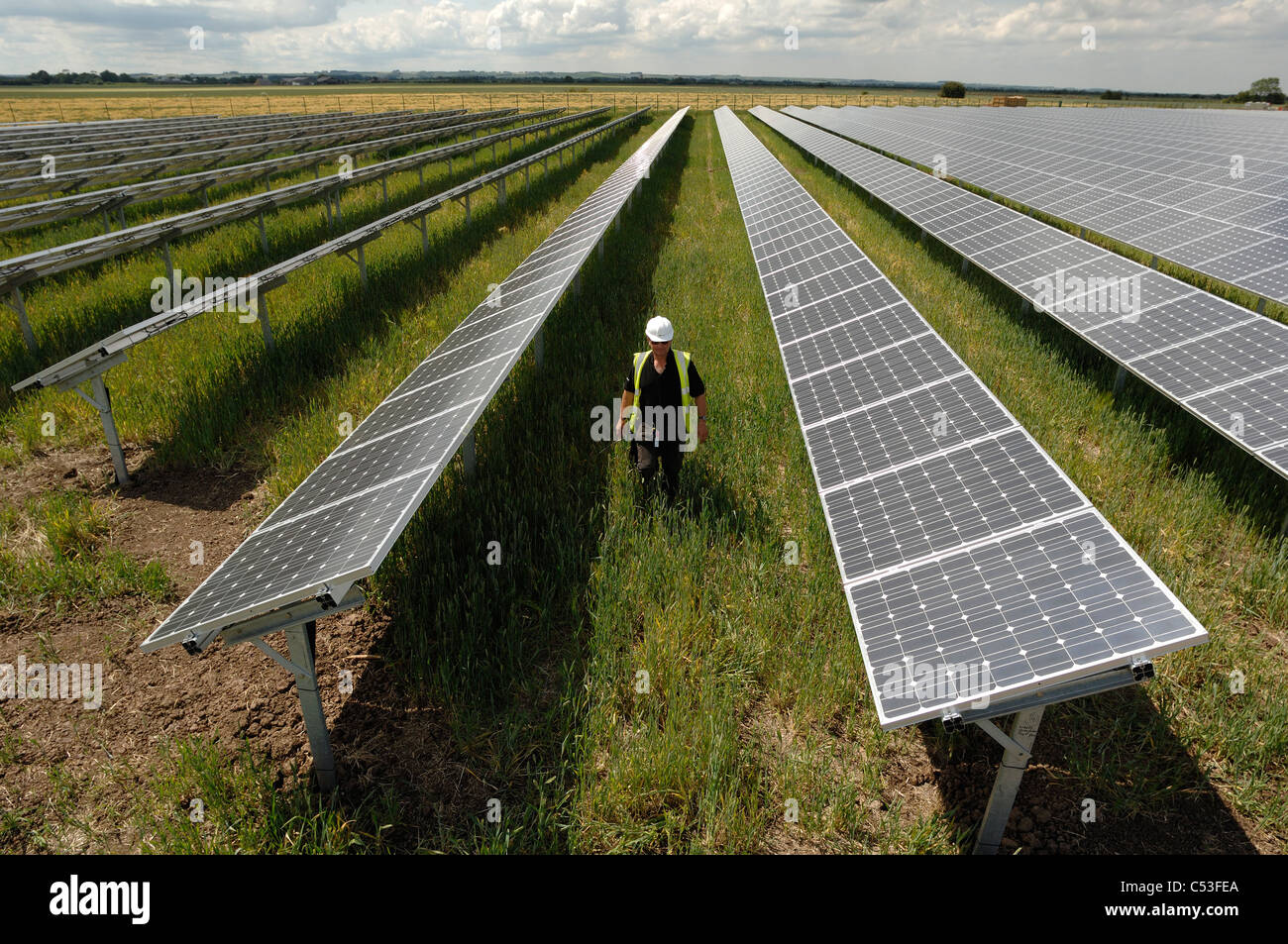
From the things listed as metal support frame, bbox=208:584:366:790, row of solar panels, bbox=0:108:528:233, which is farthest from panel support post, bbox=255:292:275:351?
metal support frame, bbox=208:584:366:790

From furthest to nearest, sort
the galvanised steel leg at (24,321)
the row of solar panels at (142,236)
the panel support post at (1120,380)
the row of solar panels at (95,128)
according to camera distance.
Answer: the row of solar panels at (95,128) < the galvanised steel leg at (24,321) < the row of solar panels at (142,236) < the panel support post at (1120,380)

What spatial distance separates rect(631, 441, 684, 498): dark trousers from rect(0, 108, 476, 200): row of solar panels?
1549cm

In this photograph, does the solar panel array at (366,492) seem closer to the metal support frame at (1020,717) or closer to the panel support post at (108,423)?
the panel support post at (108,423)

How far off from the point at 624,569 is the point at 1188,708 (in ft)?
12.9

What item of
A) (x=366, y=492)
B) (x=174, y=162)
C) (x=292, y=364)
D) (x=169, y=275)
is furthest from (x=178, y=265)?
(x=366, y=492)

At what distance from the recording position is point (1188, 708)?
4551 mm

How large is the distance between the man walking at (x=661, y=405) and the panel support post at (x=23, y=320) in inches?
330

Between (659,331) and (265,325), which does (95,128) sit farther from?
(659,331)

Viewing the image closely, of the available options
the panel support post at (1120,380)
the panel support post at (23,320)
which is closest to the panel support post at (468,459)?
the panel support post at (23,320)

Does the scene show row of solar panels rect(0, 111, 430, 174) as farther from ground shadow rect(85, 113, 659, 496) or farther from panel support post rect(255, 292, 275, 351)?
panel support post rect(255, 292, 275, 351)

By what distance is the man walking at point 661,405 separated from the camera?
6.36 metres

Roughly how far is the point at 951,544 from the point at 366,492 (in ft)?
12.9

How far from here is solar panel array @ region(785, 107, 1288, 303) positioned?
10.3m
